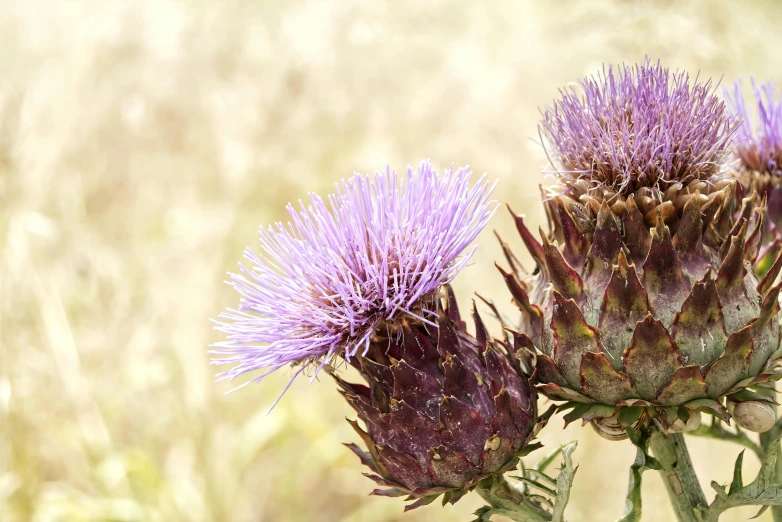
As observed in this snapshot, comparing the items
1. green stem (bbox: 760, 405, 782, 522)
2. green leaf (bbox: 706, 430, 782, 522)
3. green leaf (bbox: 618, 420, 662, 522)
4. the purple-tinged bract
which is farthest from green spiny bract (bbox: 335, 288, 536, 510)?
the purple-tinged bract

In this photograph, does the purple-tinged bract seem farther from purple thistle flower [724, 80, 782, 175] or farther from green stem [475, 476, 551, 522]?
green stem [475, 476, 551, 522]

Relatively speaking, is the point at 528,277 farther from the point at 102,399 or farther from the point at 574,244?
the point at 102,399

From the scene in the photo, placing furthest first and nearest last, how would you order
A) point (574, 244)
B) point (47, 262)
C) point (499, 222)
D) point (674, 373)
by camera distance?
1. point (499, 222)
2. point (47, 262)
3. point (574, 244)
4. point (674, 373)

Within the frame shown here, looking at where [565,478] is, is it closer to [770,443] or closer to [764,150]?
[770,443]

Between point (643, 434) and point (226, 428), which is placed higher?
point (226, 428)

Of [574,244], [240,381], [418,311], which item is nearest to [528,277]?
[574,244]

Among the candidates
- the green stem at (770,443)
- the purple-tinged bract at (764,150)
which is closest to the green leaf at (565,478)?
the green stem at (770,443)
